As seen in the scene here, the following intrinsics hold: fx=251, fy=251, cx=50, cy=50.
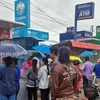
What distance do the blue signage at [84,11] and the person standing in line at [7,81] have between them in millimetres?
16702

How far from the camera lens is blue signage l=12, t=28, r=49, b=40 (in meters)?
20.5

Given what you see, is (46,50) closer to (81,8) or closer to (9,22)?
(9,22)

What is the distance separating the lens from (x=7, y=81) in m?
5.64

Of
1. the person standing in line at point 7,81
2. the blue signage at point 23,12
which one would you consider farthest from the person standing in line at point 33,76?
the blue signage at point 23,12

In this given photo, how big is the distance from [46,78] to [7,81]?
2.05 meters

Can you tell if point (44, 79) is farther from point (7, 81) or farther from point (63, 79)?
point (63, 79)

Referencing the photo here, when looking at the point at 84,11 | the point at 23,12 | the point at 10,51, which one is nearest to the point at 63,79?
the point at 10,51

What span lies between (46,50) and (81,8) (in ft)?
37.0

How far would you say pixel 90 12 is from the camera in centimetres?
2208

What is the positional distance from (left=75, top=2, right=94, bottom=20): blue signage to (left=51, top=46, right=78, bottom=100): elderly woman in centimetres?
1803

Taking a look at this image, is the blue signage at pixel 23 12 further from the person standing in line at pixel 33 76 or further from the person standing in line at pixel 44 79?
the person standing in line at pixel 44 79

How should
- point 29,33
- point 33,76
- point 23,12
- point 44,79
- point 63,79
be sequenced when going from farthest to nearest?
point 29,33 < point 23,12 < point 33,76 < point 44,79 < point 63,79

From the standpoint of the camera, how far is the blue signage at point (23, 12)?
19.4 m

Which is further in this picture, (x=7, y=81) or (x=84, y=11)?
(x=84, y=11)
